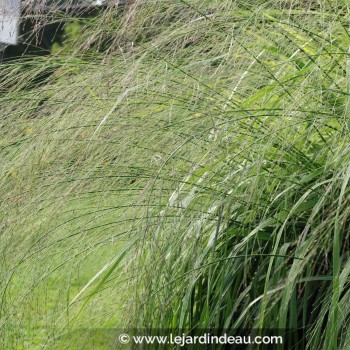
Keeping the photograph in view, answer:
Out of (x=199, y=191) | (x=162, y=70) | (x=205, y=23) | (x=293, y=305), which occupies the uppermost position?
(x=205, y=23)

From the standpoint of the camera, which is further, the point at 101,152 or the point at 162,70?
the point at 162,70

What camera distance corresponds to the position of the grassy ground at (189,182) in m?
1.86

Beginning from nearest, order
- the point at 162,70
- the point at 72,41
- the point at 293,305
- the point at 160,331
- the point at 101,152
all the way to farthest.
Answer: the point at 293,305
the point at 160,331
the point at 101,152
the point at 162,70
the point at 72,41

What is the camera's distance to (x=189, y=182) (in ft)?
6.53

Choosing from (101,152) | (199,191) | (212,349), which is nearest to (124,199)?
(101,152)

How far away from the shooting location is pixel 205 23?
2.10 m

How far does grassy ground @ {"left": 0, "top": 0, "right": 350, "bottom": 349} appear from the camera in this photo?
1861mm

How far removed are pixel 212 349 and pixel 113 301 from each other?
1.31 feet

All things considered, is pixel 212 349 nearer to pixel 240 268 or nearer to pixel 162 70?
pixel 240 268

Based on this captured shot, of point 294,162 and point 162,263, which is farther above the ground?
point 294,162

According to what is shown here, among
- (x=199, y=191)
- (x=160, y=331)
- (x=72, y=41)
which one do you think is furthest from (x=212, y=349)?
(x=72, y=41)

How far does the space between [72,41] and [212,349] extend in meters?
0.97

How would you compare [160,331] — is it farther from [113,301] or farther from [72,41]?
[72,41]

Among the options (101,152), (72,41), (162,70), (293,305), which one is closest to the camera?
(293,305)
